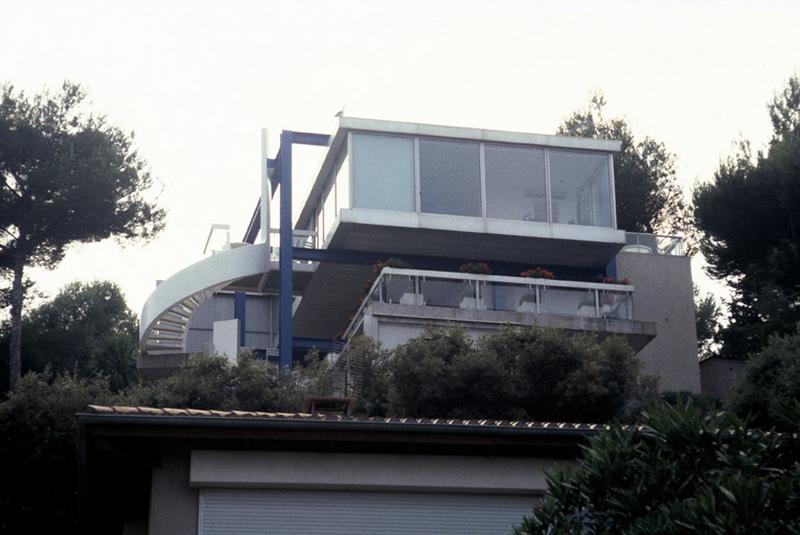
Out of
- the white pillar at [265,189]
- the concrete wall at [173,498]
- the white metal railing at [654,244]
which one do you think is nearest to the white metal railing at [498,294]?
the white metal railing at [654,244]

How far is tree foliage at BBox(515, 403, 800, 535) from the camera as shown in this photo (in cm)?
823

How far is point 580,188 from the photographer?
29.6m

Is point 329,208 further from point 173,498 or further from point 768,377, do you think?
point 173,498

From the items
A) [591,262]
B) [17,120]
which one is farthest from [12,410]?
[17,120]

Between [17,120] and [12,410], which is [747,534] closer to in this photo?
[12,410]

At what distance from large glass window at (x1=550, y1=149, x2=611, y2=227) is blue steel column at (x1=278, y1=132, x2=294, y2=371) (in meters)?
5.97

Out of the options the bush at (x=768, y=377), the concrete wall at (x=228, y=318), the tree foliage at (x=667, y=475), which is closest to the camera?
the tree foliage at (x=667, y=475)

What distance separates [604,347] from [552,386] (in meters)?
1.54

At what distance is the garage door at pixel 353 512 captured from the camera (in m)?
11.2

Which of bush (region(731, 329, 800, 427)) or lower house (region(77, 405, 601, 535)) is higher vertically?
bush (region(731, 329, 800, 427))

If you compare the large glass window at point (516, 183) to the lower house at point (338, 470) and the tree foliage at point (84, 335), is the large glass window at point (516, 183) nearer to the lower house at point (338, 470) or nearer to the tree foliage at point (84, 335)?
the tree foliage at point (84, 335)

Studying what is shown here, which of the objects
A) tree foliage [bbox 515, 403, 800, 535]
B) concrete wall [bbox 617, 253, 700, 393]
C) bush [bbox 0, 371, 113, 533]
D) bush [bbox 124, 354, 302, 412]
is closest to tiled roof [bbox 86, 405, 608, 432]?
tree foliage [bbox 515, 403, 800, 535]

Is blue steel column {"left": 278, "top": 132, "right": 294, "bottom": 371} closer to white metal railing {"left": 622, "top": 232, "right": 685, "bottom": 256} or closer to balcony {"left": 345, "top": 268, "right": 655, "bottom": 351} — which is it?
balcony {"left": 345, "top": 268, "right": 655, "bottom": 351}

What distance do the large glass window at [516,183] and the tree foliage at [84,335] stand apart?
494 inches
